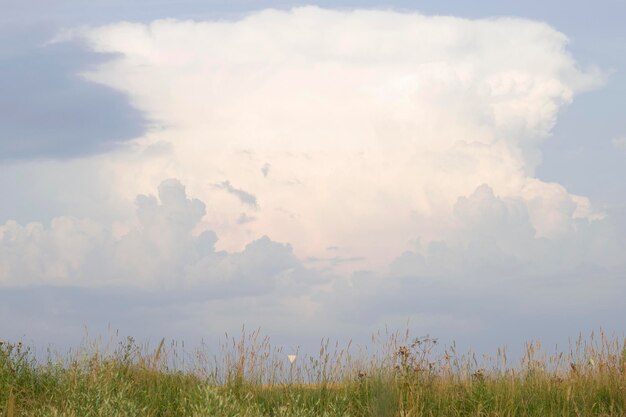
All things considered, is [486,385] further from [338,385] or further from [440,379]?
[338,385]

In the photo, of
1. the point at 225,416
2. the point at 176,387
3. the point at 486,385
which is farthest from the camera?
the point at 176,387

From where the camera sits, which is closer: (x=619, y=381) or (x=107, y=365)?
(x=619, y=381)

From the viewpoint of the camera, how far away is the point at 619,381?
11320 mm

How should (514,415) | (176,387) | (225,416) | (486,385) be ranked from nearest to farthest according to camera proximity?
(225,416) → (514,415) → (486,385) → (176,387)

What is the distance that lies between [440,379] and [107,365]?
5.56 meters

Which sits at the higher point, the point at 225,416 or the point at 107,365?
the point at 107,365

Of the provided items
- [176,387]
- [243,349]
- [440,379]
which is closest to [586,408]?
[440,379]

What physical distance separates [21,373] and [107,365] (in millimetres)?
1426

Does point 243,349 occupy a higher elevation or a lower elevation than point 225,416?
higher

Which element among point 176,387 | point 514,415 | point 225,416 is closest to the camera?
point 225,416

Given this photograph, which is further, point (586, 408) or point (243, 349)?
point (243, 349)

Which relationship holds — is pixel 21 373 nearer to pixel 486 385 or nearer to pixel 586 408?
pixel 486 385

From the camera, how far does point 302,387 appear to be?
11680mm

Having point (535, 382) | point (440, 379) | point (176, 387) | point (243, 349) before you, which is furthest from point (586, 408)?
point (176, 387)
